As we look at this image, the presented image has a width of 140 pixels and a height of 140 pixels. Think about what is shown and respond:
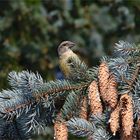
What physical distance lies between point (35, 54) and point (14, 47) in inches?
12.6

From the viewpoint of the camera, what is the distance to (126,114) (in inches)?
85.7

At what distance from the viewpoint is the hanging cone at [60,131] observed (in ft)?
7.35

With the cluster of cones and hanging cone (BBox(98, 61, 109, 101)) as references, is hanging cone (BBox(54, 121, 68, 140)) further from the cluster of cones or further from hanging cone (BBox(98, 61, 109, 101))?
hanging cone (BBox(98, 61, 109, 101))

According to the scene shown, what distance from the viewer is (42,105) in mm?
2406

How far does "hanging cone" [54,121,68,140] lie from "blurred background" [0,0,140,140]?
12.9 ft

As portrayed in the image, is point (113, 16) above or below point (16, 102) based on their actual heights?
above

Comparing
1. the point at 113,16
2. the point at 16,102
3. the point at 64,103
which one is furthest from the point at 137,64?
the point at 113,16

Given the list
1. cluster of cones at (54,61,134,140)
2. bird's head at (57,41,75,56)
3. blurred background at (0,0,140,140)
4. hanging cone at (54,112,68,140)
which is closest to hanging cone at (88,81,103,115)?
cluster of cones at (54,61,134,140)

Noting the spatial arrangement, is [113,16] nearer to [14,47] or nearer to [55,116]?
[14,47]

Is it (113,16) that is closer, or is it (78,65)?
(78,65)

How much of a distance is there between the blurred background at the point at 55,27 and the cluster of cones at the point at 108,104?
390cm

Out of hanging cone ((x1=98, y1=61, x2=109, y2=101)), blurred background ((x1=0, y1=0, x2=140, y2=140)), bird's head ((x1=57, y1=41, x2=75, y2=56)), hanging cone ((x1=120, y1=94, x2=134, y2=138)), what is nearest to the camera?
hanging cone ((x1=120, y1=94, x2=134, y2=138))

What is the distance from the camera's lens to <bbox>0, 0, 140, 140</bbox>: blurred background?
6672 mm

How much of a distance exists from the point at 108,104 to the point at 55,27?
16.6 feet
